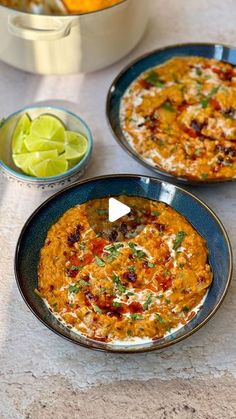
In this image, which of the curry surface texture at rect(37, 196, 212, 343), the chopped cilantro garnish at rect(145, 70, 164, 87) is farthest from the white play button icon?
the chopped cilantro garnish at rect(145, 70, 164, 87)

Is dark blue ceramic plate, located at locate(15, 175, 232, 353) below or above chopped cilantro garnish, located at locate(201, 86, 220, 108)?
below

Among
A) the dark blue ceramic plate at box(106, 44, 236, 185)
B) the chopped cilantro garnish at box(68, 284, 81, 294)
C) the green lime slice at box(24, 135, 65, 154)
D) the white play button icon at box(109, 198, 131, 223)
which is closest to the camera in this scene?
the chopped cilantro garnish at box(68, 284, 81, 294)

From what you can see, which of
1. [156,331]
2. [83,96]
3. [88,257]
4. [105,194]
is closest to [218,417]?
[156,331]

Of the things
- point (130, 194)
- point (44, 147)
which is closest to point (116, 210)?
point (130, 194)

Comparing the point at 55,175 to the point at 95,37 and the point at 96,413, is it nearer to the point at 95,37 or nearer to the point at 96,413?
the point at 95,37

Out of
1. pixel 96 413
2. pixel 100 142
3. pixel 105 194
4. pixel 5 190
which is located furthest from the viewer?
pixel 100 142

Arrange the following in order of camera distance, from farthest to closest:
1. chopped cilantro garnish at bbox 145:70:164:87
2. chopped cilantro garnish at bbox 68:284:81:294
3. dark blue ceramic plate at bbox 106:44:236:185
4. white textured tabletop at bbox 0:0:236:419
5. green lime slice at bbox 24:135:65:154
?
chopped cilantro garnish at bbox 145:70:164:87 < dark blue ceramic plate at bbox 106:44:236:185 < green lime slice at bbox 24:135:65:154 < chopped cilantro garnish at bbox 68:284:81:294 < white textured tabletop at bbox 0:0:236:419

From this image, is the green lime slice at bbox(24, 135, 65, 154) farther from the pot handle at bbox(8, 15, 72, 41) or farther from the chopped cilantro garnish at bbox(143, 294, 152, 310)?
the chopped cilantro garnish at bbox(143, 294, 152, 310)

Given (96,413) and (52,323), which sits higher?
(52,323)
